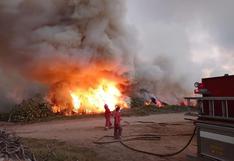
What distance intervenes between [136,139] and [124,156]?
3.30m

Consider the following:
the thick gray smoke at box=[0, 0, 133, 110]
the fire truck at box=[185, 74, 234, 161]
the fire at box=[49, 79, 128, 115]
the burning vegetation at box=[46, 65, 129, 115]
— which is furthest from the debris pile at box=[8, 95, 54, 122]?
the fire truck at box=[185, 74, 234, 161]

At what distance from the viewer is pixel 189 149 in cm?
1218

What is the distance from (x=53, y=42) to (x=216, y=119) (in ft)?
78.7

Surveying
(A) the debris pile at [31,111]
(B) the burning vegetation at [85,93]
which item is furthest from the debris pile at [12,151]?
(B) the burning vegetation at [85,93]

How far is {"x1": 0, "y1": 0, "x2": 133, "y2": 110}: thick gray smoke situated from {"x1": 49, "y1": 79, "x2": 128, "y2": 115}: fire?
4.30 feet

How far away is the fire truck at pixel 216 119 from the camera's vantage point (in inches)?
292

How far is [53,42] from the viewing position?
3038 cm

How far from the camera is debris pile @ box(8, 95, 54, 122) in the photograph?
27938 mm

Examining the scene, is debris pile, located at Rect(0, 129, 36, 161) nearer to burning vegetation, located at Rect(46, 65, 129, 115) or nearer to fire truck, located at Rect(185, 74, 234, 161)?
fire truck, located at Rect(185, 74, 234, 161)

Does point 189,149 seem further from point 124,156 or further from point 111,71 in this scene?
point 111,71

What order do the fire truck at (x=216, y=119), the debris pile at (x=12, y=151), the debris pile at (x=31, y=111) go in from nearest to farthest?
the fire truck at (x=216, y=119) → the debris pile at (x=12, y=151) → the debris pile at (x=31, y=111)

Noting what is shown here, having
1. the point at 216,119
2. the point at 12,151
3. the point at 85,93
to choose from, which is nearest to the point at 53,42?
the point at 85,93

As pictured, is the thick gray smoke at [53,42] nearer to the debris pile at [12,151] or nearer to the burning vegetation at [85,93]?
the burning vegetation at [85,93]

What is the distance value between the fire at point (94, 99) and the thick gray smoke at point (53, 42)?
4.30 feet
